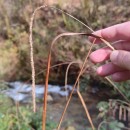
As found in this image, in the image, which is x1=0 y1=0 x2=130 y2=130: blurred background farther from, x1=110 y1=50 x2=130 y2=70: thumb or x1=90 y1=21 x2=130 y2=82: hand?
x1=110 y1=50 x2=130 y2=70: thumb

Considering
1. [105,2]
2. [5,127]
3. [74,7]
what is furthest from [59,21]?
[5,127]

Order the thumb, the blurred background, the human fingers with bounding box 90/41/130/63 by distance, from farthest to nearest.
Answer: the blurred background
the human fingers with bounding box 90/41/130/63
the thumb

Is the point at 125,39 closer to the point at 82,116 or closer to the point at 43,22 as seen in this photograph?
the point at 82,116

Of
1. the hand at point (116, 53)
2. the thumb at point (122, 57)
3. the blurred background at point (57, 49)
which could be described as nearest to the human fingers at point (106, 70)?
the hand at point (116, 53)

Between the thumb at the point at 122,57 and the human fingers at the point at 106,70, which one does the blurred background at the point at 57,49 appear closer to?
the human fingers at the point at 106,70

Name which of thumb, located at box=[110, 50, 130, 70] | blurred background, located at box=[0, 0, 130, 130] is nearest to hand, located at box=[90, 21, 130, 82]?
thumb, located at box=[110, 50, 130, 70]
